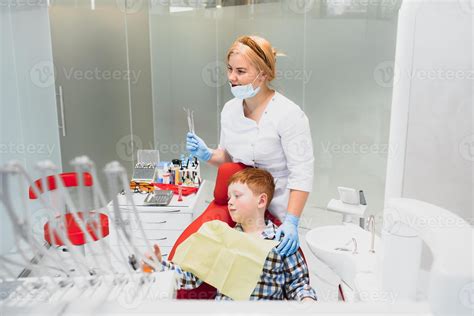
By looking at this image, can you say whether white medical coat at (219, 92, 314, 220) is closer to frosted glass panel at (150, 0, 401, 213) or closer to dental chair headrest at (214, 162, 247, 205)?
dental chair headrest at (214, 162, 247, 205)

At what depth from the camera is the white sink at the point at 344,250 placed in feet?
4.56

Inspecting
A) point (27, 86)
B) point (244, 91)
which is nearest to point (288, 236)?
point (244, 91)

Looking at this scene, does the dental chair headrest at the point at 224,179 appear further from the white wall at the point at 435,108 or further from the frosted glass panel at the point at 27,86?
the frosted glass panel at the point at 27,86

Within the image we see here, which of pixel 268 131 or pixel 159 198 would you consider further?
pixel 159 198

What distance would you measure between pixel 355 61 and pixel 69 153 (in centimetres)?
253

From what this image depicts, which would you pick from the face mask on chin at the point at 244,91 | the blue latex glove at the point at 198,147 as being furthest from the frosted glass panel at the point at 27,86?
the face mask on chin at the point at 244,91

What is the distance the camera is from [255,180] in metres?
1.65

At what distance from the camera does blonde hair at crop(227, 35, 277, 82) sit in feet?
5.55

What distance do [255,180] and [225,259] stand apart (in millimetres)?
364

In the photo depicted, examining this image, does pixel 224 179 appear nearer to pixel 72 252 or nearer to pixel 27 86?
pixel 72 252

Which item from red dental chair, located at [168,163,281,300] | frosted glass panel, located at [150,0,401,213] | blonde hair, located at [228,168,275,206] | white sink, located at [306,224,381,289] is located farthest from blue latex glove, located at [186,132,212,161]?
frosted glass panel, located at [150,0,401,213]

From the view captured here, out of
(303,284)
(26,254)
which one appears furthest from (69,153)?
(26,254)

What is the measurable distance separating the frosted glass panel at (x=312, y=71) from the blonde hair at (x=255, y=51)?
1.97m

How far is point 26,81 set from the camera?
9.84ft
